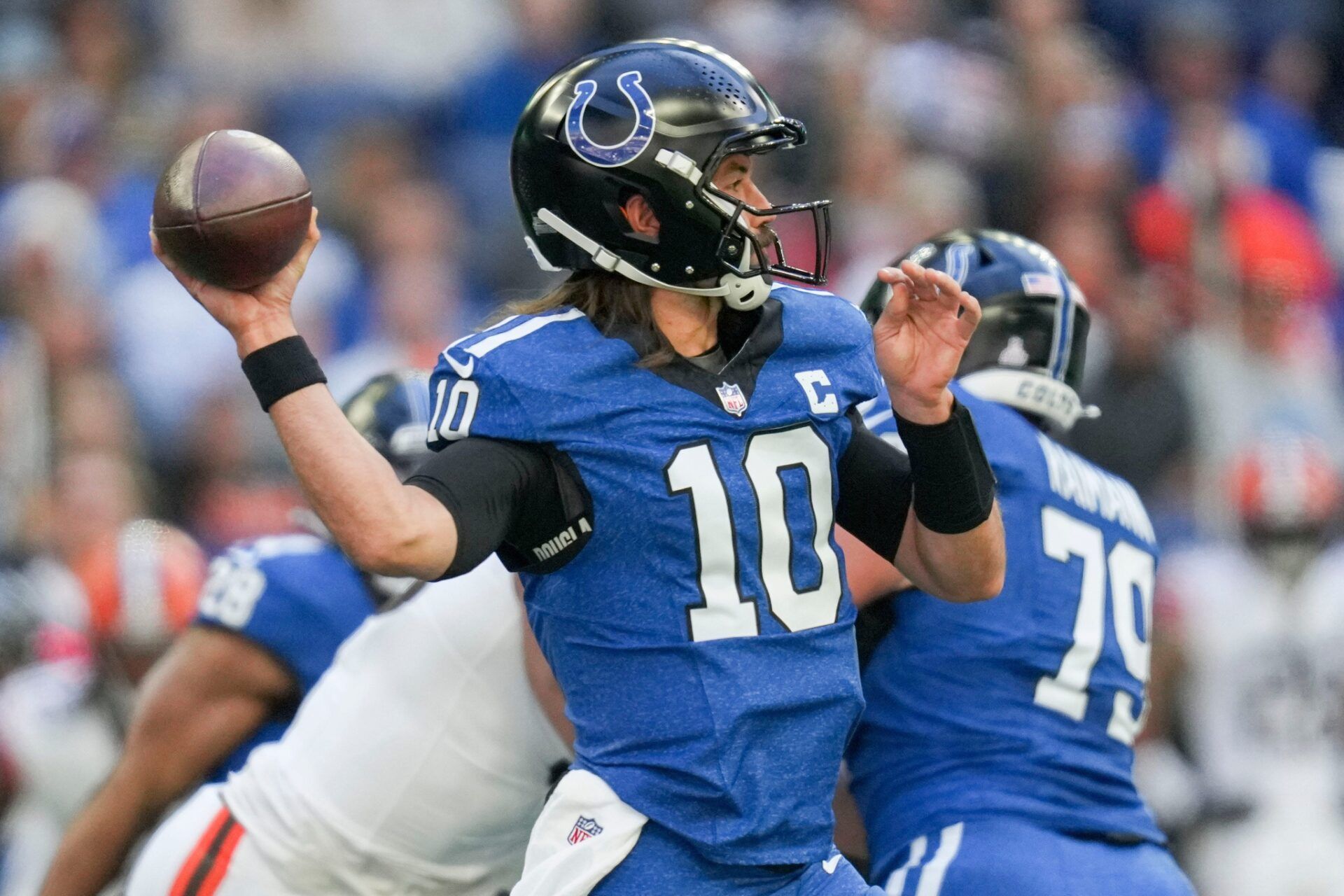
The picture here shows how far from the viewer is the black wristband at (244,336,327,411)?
8.80ft

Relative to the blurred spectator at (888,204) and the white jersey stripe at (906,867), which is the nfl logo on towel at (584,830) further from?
the blurred spectator at (888,204)

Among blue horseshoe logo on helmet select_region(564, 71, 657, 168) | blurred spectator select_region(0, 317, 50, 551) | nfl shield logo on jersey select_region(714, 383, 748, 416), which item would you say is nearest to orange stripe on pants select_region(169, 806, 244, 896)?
nfl shield logo on jersey select_region(714, 383, 748, 416)

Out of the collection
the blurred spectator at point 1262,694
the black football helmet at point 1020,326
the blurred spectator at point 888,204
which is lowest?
the blurred spectator at point 1262,694

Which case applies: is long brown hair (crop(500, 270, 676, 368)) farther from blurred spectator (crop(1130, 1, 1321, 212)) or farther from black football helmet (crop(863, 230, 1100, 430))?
blurred spectator (crop(1130, 1, 1321, 212))

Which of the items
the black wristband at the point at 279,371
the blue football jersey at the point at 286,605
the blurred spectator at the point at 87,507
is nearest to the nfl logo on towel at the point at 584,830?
the black wristband at the point at 279,371

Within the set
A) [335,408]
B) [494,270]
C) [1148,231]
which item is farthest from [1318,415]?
[335,408]

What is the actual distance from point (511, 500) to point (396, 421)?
175 cm

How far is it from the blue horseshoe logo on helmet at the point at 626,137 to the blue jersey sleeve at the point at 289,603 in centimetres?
166

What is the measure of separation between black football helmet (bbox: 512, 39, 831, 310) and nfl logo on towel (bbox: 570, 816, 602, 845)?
0.87 metres

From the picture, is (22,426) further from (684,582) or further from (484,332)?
(684,582)

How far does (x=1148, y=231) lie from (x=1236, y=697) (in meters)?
2.77

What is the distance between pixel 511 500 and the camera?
9.29 feet

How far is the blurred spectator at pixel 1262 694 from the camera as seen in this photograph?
22.1 feet

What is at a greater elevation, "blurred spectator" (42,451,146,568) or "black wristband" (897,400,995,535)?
"black wristband" (897,400,995,535)
